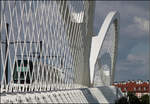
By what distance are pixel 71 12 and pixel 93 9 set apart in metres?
4.52

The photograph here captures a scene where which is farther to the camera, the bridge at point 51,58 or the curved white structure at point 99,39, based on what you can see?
the curved white structure at point 99,39

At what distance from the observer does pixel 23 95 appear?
Result: 11.6m

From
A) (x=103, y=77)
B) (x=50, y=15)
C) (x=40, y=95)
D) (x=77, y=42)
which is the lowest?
(x=103, y=77)

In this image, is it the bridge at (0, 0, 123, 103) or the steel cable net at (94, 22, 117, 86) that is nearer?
the bridge at (0, 0, 123, 103)

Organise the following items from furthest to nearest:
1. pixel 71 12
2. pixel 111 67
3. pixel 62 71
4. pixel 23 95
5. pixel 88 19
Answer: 1. pixel 111 67
2. pixel 88 19
3. pixel 71 12
4. pixel 62 71
5. pixel 23 95

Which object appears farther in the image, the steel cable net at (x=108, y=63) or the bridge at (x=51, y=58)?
the steel cable net at (x=108, y=63)

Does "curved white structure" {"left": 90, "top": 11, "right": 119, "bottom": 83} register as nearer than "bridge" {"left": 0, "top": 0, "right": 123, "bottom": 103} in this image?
No

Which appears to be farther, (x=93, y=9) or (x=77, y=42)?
(x=93, y=9)

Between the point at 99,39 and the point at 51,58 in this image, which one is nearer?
the point at 51,58

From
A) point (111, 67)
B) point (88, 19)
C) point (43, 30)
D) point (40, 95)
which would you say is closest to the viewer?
Result: point (40, 95)

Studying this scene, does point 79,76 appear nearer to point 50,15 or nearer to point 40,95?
point 50,15

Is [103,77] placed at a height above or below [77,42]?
below

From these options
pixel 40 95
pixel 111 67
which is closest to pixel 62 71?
pixel 40 95

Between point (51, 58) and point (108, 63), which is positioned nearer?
point (51, 58)
